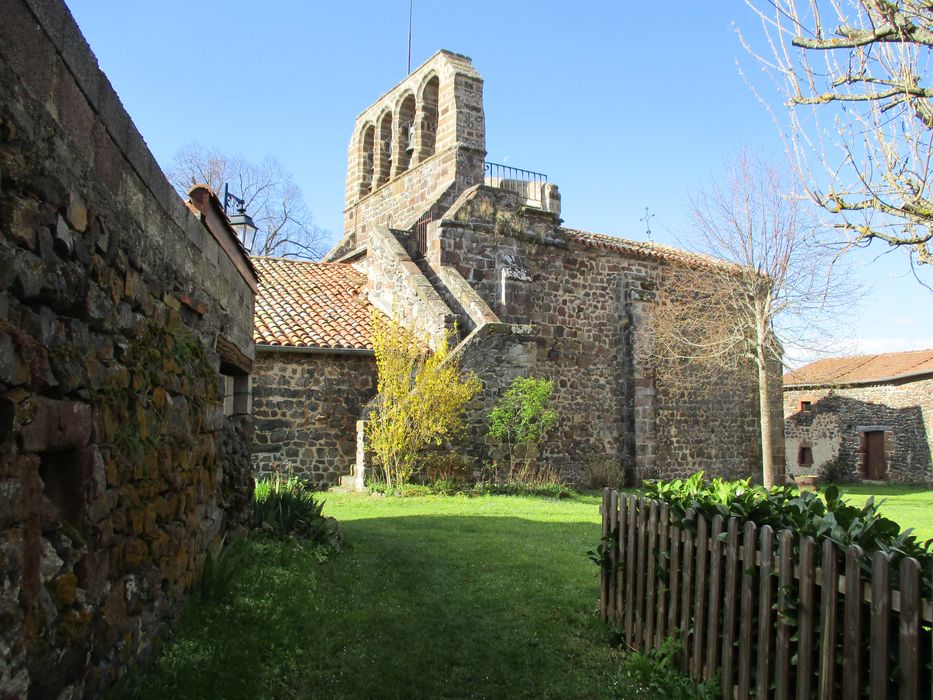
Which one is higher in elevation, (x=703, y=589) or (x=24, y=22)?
(x=24, y=22)

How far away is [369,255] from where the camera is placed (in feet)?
53.8

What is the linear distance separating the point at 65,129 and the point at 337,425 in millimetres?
11021

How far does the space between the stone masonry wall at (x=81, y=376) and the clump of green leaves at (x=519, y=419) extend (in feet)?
30.1

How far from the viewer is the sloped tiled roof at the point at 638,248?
678 inches

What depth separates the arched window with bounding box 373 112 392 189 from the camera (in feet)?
62.4

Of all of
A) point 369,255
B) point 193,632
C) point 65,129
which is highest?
point 369,255

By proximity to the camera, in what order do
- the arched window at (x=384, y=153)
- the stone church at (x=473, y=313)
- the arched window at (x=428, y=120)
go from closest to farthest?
the stone church at (x=473, y=313) → the arched window at (x=428, y=120) → the arched window at (x=384, y=153)

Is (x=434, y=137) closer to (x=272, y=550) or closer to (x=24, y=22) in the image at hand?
(x=272, y=550)

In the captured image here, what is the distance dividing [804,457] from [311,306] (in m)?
20.0

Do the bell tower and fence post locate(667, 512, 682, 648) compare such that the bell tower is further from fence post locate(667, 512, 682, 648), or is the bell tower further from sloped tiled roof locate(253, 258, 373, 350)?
fence post locate(667, 512, 682, 648)

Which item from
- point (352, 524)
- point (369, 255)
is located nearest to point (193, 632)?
point (352, 524)

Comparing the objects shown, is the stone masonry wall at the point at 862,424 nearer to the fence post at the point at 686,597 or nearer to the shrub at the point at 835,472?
the shrub at the point at 835,472

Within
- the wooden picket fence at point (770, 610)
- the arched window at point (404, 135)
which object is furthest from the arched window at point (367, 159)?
the wooden picket fence at point (770, 610)

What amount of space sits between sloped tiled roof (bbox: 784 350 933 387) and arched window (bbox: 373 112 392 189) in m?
14.4
